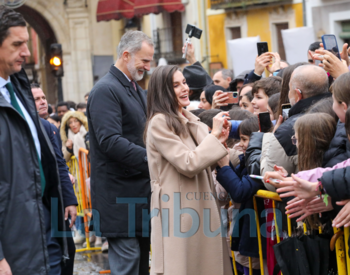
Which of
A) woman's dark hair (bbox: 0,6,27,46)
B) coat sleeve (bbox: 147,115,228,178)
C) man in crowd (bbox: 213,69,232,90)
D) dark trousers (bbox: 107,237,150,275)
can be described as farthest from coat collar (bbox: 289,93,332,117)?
man in crowd (bbox: 213,69,232,90)

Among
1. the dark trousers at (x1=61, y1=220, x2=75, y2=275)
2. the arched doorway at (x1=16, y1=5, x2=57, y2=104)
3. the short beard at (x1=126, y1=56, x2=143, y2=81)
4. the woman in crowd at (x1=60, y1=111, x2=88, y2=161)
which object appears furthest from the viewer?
the arched doorway at (x1=16, y1=5, x2=57, y2=104)

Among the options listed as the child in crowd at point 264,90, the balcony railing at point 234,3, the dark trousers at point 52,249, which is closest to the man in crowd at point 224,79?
the child in crowd at point 264,90

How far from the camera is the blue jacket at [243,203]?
394 centimetres

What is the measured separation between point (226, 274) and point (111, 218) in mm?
1049

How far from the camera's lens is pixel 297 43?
12016 millimetres

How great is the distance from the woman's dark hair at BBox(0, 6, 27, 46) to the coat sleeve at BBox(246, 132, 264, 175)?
5.79 feet

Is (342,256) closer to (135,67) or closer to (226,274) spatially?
(226,274)

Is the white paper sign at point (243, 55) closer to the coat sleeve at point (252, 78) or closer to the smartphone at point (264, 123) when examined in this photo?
the coat sleeve at point (252, 78)

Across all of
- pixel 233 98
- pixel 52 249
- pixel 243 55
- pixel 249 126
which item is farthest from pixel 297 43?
pixel 52 249

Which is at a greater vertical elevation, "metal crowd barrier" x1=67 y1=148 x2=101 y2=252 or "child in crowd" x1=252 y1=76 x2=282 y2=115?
"child in crowd" x1=252 y1=76 x2=282 y2=115

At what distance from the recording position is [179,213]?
12.4 feet

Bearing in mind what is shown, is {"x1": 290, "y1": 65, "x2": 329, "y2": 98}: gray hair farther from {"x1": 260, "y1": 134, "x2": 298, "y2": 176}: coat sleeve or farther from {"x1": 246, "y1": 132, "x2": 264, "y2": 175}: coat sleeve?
{"x1": 260, "y1": 134, "x2": 298, "y2": 176}: coat sleeve

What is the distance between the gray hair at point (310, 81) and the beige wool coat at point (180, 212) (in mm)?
832

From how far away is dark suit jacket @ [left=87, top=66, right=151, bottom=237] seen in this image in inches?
172
